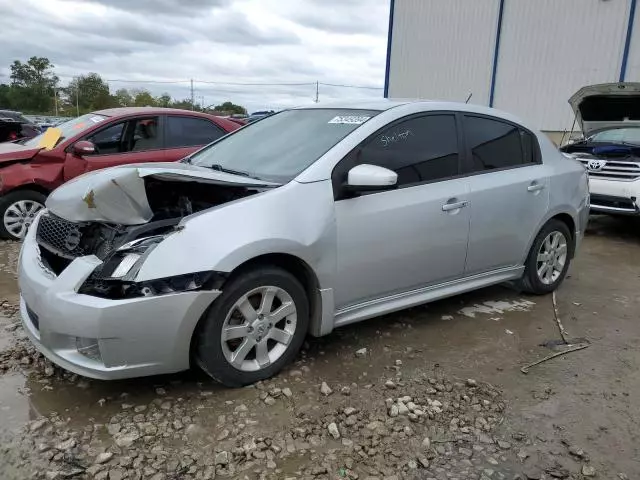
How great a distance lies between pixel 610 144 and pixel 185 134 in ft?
19.4

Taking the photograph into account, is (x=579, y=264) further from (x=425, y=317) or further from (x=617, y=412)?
(x=617, y=412)

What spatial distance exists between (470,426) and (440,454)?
1.00 feet

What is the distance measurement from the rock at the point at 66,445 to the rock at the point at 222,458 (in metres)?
0.68

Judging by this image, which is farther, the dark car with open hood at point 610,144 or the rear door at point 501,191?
the dark car with open hood at point 610,144

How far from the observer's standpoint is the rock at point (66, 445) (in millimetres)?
Answer: 2448

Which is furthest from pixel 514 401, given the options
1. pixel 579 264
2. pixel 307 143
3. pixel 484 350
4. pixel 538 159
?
pixel 579 264

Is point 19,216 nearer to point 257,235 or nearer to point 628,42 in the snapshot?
point 257,235

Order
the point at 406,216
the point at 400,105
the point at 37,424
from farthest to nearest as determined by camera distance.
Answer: the point at 400,105 < the point at 406,216 < the point at 37,424

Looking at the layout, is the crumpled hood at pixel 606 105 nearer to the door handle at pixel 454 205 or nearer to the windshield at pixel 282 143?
the door handle at pixel 454 205

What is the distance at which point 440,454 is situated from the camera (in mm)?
2508

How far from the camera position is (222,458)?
241cm

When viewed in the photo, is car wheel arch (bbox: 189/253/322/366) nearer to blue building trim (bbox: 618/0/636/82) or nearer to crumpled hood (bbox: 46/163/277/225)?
crumpled hood (bbox: 46/163/277/225)

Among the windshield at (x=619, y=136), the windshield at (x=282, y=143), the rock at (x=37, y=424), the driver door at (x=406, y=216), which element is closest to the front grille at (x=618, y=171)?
the windshield at (x=619, y=136)

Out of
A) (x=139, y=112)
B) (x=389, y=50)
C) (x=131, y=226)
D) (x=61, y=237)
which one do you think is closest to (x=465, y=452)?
(x=131, y=226)
